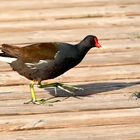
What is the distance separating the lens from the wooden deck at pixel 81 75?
17.0 ft

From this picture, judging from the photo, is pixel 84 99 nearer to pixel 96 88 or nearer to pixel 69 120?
pixel 96 88

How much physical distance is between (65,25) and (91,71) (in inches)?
81.2

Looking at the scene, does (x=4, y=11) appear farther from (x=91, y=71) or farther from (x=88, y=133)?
(x=88, y=133)

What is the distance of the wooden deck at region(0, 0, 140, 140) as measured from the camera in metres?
5.18

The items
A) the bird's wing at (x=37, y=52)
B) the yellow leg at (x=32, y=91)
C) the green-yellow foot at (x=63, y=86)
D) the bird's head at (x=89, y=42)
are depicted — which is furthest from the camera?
the bird's head at (x=89, y=42)

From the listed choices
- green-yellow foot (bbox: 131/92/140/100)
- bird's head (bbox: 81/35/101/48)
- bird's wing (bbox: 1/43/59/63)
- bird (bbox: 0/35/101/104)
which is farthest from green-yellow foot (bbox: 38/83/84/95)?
green-yellow foot (bbox: 131/92/140/100)

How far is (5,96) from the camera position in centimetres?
600

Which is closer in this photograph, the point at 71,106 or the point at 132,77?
the point at 71,106

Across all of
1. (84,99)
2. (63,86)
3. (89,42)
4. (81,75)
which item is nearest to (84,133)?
(84,99)

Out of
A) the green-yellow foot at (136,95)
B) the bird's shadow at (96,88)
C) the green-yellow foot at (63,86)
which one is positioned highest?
the green-yellow foot at (63,86)

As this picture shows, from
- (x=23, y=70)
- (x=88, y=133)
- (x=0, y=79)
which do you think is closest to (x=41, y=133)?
(x=88, y=133)

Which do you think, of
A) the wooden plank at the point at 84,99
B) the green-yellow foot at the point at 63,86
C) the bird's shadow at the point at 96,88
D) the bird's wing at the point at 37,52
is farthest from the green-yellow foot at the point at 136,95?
the bird's wing at the point at 37,52

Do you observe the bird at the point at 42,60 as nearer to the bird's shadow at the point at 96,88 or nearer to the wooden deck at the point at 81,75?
the bird's shadow at the point at 96,88

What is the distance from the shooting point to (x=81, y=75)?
663 cm
